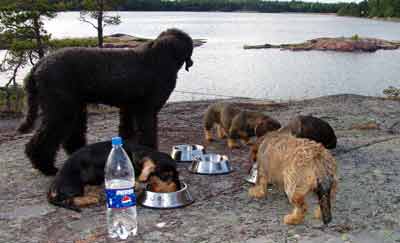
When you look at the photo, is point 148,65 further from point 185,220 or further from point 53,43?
point 53,43

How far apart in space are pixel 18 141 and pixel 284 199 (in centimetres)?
462

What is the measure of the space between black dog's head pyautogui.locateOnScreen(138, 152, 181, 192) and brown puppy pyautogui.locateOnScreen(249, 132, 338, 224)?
977mm

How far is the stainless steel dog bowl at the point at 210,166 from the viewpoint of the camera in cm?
602

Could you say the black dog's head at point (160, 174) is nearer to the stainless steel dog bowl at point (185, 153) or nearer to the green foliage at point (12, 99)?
the stainless steel dog bowl at point (185, 153)

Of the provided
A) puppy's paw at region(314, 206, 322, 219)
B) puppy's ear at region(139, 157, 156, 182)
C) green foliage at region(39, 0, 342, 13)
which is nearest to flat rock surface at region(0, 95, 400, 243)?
puppy's paw at region(314, 206, 322, 219)

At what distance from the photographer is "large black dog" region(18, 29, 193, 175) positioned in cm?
563

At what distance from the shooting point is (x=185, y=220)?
462cm

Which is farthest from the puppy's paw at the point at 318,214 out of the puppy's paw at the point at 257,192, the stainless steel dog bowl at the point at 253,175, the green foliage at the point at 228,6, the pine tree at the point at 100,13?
the green foliage at the point at 228,6

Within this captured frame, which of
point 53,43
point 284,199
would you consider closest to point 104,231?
point 284,199

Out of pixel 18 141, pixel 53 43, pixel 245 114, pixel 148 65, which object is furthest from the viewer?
pixel 53 43

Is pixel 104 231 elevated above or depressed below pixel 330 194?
below

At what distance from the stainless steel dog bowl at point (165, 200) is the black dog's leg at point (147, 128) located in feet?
4.51

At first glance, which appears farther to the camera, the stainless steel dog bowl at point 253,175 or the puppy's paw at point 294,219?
the stainless steel dog bowl at point 253,175

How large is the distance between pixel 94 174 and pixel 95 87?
113cm
